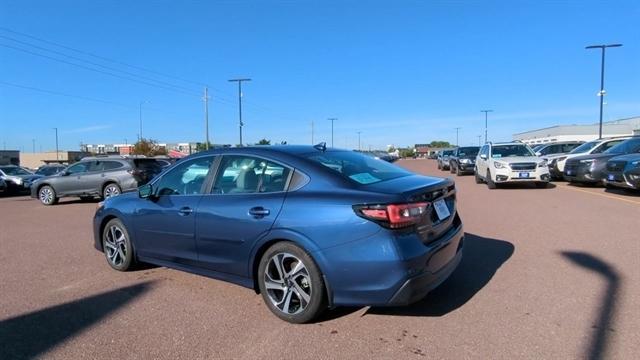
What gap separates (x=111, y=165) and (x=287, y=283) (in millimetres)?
13752

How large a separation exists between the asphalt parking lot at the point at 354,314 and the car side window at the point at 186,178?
106 cm

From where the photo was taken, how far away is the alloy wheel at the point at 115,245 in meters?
6.00

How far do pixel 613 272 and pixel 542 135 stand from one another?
350ft

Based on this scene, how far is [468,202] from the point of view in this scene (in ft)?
42.0

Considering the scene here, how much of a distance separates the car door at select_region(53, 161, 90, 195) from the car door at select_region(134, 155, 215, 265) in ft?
40.1

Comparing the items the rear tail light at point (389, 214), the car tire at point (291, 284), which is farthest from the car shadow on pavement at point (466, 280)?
the rear tail light at point (389, 214)

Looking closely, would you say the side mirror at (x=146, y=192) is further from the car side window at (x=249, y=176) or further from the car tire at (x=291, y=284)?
the car tire at (x=291, y=284)

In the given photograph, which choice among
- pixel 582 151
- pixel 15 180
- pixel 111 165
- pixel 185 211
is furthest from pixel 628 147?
pixel 15 180

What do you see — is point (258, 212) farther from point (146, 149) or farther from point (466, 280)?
point (146, 149)

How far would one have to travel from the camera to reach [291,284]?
13.9 ft

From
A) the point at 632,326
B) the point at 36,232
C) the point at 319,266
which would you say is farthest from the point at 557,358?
the point at 36,232

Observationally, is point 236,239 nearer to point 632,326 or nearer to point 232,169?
point 232,169

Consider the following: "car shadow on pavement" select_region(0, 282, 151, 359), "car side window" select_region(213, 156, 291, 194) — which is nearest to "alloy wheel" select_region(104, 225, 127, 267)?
"car shadow on pavement" select_region(0, 282, 151, 359)

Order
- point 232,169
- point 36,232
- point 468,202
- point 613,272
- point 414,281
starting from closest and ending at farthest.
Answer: point 414,281 → point 232,169 → point 613,272 → point 36,232 → point 468,202
